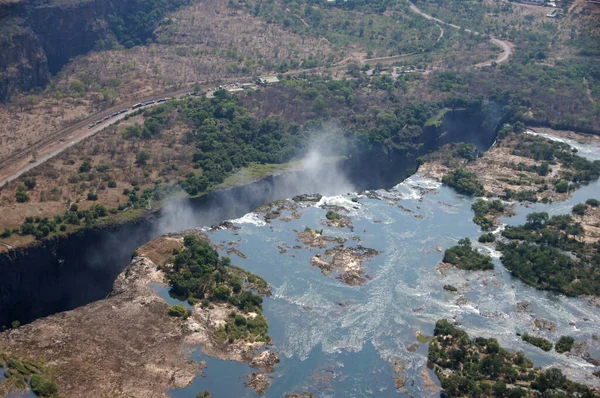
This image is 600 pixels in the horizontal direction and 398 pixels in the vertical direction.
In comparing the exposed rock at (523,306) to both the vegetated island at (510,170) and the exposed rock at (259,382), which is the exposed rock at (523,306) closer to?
the vegetated island at (510,170)

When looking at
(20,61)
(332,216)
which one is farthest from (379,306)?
(20,61)

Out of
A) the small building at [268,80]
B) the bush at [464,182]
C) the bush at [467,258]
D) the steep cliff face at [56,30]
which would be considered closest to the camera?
the bush at [467,258]

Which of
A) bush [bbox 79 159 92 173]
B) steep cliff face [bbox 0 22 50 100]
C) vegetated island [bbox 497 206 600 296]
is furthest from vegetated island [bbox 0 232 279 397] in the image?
steep cliff face [bbox 0 22 50 100]

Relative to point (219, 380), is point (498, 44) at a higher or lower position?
higher

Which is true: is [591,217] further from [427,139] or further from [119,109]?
[119,109]

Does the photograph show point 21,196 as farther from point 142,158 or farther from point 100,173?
point 142,158

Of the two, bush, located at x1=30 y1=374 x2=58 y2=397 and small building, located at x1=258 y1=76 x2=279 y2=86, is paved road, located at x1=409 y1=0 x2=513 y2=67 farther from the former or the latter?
bush, located at x1=30 y1=374 x2=58 y2=397

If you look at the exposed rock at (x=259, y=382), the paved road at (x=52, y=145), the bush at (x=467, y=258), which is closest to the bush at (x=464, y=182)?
the bush at (x=467, y=258)
